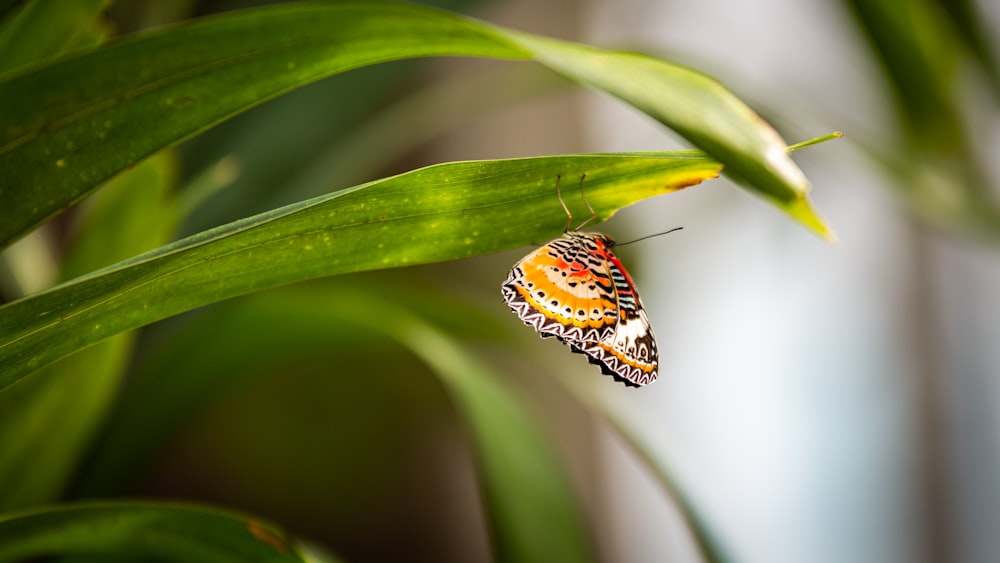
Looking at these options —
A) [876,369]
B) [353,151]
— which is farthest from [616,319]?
[876,369]

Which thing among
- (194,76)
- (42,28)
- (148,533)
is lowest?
(148,533)

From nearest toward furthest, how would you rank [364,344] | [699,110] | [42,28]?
[699,110]
[42,28]
[364,344]

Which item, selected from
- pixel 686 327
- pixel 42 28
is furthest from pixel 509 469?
pixel 686 327

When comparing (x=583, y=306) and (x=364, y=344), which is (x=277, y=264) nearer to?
(x=583, y=306)

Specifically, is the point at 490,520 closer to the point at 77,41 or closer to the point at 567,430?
the point at 77,41

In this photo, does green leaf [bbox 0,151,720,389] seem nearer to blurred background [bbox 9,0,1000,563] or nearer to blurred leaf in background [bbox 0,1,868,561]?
blurred leaf in background [bbox 0,1,868,561]

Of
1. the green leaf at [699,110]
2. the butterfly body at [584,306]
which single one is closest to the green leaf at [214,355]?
the butterfly body at [584,306]

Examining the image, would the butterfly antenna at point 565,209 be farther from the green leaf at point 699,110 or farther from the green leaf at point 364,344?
the green leaf at point 364,344

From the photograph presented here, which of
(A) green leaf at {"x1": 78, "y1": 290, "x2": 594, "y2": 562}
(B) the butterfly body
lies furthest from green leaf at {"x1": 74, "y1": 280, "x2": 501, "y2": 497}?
(B) the butterfly body
